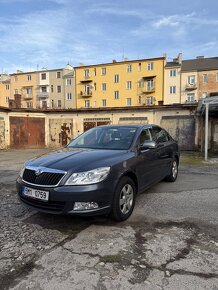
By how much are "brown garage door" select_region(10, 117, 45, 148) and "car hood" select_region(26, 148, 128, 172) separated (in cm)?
1659

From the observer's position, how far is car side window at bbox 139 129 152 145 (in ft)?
15.7

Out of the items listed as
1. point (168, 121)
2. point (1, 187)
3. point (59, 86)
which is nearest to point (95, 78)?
point (59, 86)

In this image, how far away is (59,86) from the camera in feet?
172

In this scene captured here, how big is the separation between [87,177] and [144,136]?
201 centimetres

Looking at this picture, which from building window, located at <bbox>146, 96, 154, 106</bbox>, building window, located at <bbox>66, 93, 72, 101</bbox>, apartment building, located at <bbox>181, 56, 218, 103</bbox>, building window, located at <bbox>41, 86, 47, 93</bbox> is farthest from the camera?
building window, located at <bbox>41, 86, 47, 93</bbox>

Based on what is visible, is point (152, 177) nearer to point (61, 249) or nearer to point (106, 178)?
point (106, 178)

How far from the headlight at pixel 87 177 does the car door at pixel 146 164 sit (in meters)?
1.05

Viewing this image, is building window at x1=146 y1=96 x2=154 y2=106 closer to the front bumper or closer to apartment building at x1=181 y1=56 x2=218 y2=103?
apartment building at x1=181 y1=56 x2=218 y2=103

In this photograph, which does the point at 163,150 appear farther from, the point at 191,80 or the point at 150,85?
the point at 191,80

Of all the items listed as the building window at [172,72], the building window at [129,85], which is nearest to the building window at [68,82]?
the building window at [129,85]

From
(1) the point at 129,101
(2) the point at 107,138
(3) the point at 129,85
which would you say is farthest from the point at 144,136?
(3) the point at 129,85

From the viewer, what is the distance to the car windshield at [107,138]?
4.56 meters

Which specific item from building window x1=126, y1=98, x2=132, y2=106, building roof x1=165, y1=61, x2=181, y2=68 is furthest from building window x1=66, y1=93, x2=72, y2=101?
building roof x1=165, y1=61, x2=181, y2=68

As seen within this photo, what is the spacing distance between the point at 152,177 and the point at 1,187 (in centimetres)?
411
